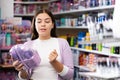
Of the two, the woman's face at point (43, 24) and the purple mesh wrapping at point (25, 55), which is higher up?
the woman's face at point (43, 24)

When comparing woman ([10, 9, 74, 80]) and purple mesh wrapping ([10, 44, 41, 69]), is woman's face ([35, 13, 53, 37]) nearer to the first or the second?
woman ([10, 9, 74, 80])

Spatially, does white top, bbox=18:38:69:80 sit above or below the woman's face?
below

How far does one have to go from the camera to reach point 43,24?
2219mm

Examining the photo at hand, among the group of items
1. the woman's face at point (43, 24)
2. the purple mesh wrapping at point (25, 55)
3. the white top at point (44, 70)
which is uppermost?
the woman's face at point (43, 24)

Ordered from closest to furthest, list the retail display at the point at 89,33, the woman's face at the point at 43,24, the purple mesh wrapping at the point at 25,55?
the retail display at the point at 89,33
the purple mesh wrapping at the point at 25,55
the woman's face at the point at 43,24

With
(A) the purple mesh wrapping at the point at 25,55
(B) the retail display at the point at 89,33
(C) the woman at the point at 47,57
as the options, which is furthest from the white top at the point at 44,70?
(B) the retail display at the point at 89,33

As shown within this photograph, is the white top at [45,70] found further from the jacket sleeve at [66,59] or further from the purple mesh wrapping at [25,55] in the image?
the purple mesh wrapping at [25,55]

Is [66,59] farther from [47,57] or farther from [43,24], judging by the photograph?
[43,24]

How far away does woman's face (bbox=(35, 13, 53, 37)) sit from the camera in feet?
7.26

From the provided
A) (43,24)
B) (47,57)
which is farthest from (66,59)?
(43,24)

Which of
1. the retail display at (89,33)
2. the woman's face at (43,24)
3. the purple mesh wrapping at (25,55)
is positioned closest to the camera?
the retail display at (89,33)

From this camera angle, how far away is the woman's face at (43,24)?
2213 millimetres

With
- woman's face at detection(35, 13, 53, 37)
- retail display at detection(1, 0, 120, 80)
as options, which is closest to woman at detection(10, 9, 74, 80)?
woman's face at detection(35, 13, 53, 37)

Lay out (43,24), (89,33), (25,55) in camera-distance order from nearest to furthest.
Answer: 1. (89,33)
2. (25,55)
3. (43,24)
